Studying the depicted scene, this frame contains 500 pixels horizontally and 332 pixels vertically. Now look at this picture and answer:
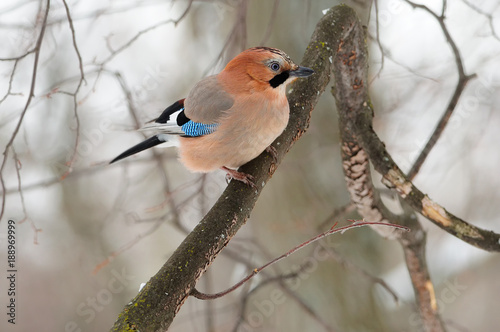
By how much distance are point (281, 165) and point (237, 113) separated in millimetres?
2151

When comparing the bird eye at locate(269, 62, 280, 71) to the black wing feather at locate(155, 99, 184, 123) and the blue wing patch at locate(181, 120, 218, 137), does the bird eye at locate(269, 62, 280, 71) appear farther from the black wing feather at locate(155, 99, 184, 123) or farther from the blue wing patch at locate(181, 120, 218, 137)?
the black wing feather at locate(155, 99, 184, 123)

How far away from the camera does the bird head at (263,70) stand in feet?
8.69

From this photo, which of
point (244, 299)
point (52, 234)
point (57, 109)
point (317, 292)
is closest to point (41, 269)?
point (52, 234)

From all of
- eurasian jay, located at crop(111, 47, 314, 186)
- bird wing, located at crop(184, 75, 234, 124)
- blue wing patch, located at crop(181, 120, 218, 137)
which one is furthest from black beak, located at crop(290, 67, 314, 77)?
blue wing patch, located at crop(181, 120, 218, 137)

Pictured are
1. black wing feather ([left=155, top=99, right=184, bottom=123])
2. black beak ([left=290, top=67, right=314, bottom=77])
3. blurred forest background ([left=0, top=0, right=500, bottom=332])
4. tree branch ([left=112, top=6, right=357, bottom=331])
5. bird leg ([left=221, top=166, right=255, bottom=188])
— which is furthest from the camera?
blurred forest background ([left=0, top=0, right=500, bottom=332])

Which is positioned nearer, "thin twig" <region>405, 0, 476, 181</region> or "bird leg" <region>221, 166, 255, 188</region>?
"bird leg" <region>221, 166, 255, 188</region>

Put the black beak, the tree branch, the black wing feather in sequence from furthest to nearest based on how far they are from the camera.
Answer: the black wing feather
the black beak
the tree branch

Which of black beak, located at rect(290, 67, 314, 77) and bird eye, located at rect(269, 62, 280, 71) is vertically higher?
bird eye, located at rect(269, 62, 280, 71)

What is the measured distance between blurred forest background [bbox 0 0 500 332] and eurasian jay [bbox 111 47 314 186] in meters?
0.78

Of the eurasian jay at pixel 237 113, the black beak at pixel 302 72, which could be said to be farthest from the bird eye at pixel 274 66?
the black beak at pixel 302 72

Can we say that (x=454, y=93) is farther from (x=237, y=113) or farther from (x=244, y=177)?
(x=244, y=177)

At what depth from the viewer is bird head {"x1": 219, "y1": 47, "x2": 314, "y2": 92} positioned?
265cm

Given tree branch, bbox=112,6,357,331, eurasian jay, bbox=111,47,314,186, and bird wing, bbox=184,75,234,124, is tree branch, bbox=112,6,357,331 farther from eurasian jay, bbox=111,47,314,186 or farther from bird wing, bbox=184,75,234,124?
bird wing, bbox=184,75,234,124

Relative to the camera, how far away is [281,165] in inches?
190
